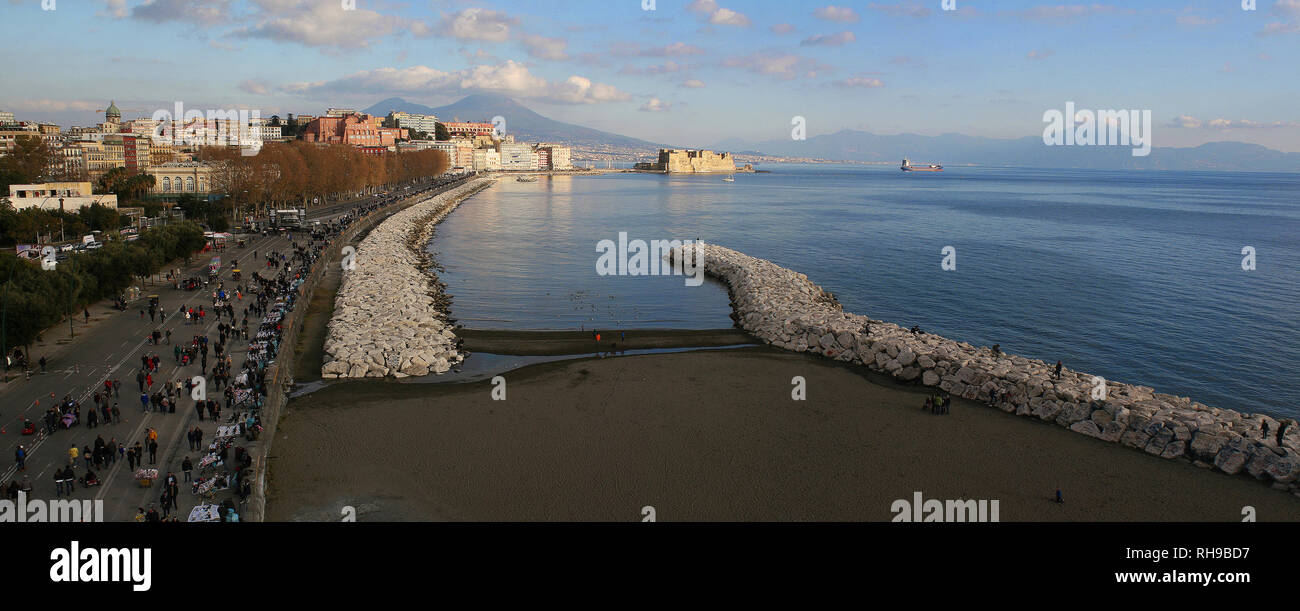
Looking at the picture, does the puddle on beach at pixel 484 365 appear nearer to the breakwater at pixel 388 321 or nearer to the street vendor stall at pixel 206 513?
the breakwater at pixel 388 321

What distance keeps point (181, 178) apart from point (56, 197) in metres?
23.8

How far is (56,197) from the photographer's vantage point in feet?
138

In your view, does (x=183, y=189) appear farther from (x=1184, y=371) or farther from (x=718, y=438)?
(x=1184, y=371)

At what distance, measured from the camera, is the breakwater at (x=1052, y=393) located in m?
14.4

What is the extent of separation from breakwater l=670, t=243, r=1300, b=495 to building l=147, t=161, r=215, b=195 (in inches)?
2230

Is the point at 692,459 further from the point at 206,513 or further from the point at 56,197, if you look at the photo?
the point at 56,197

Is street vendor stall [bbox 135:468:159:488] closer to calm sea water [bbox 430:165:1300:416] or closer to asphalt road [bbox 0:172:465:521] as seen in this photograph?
asphalt road [bbox 0:172:465:521]

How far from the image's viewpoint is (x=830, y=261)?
145 feet

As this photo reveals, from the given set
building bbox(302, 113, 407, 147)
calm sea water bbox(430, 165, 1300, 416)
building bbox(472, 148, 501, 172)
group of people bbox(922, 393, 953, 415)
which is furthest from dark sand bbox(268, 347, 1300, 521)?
building bbox(472, 148, 501, 172)

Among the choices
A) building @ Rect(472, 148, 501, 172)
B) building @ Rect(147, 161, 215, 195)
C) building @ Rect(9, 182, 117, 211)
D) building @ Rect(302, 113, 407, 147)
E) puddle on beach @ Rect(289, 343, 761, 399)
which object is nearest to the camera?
puddle on beach @ Rect(289, 343, 761, 399)

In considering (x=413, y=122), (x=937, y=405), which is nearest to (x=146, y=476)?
(x=937, y=405)

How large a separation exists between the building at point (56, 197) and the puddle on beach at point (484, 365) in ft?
106

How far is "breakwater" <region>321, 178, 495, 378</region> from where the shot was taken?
768 inches
